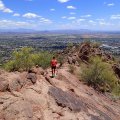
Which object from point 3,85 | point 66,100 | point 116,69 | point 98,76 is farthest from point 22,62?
point 116,69

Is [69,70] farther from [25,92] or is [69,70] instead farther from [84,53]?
[25,92]

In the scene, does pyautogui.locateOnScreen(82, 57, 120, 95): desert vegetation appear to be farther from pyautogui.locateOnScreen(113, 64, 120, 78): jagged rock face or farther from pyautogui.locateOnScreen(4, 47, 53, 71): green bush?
pyautogui.locateOnScreen(113, 64, 120, 78): jagged rock face

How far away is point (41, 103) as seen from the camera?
25516 mm

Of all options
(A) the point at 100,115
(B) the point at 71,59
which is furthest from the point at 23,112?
(B) the point at 71,59

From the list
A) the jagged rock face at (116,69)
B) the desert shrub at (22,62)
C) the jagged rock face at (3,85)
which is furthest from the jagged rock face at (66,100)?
the jagged rock face at (116,69)

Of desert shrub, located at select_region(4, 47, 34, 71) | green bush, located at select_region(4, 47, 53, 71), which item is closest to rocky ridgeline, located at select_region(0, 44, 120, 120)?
desert shrub, located at select_region(4, 47, 34, 71)

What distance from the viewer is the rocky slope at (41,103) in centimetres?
2302

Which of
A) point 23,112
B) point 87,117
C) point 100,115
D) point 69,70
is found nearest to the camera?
point 23,112

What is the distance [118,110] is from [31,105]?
1371 cm

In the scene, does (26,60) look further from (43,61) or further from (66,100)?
(66,100)

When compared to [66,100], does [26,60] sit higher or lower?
higher

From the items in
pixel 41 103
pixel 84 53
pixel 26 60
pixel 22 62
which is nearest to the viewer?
pixel 41 103

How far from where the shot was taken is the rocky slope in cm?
2302

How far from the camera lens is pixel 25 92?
2662 centimetres
